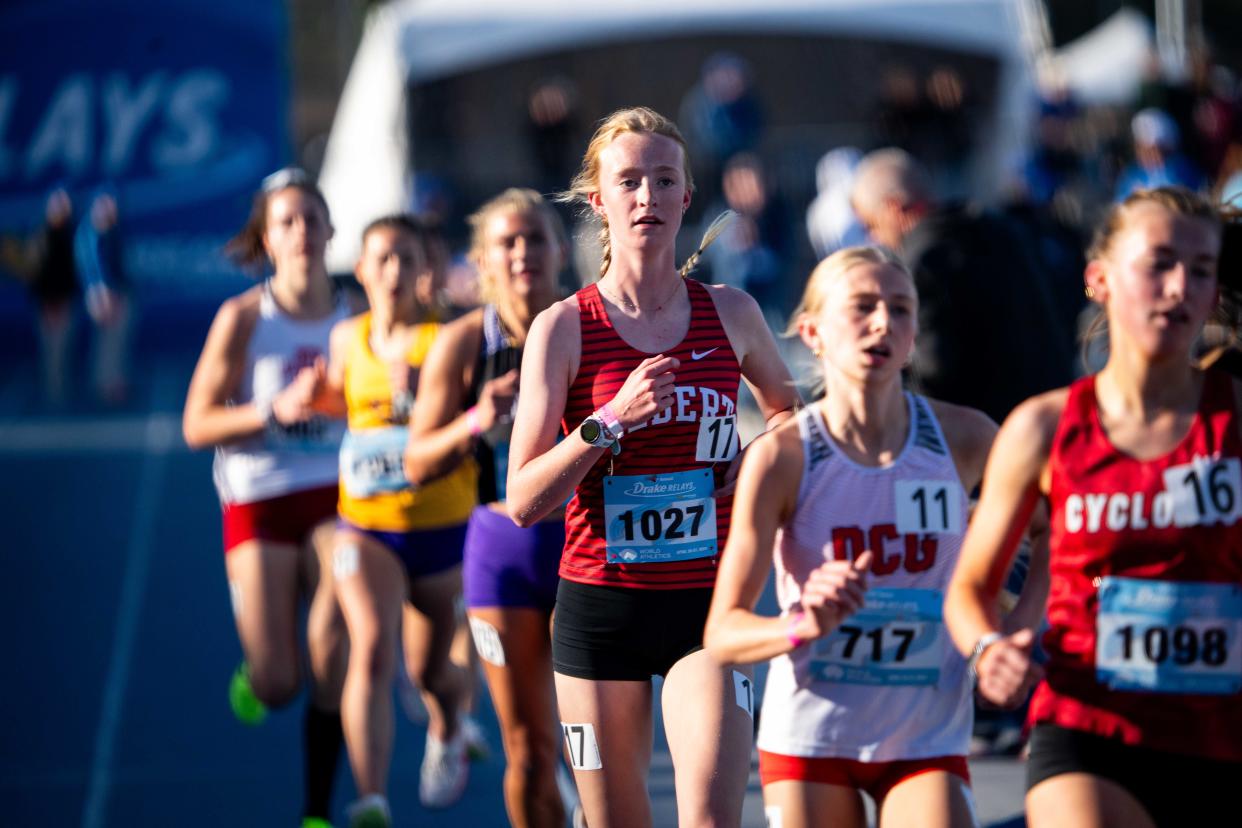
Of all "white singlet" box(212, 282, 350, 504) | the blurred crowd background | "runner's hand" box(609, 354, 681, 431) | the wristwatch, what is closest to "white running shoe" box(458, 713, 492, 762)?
"white singlet" box(212, 282, 350, 504)

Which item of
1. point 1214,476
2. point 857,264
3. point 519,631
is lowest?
point 519,631

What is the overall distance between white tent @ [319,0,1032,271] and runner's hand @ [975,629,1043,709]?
60.3ft

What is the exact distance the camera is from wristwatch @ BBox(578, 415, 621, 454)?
4.07 m

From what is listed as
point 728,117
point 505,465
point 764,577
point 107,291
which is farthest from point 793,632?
point 107,291

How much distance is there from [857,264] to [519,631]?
5.89 feet

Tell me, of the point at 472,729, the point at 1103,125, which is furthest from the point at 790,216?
→ the point at 472,729

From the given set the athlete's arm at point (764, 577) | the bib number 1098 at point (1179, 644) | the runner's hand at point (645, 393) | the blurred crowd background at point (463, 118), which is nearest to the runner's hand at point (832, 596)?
the athlete's arm at point (764, 577)

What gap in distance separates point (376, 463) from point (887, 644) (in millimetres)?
2896

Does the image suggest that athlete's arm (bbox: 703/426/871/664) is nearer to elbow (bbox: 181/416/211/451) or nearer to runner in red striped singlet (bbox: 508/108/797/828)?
runner in red striped singlet (bbox: 508/108/797/828)

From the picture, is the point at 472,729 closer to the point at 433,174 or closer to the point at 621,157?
the point at 621,157

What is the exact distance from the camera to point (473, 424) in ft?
17.2

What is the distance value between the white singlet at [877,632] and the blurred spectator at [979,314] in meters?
2.60

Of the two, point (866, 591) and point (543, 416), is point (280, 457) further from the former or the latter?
point (866, 591)

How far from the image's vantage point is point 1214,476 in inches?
131
